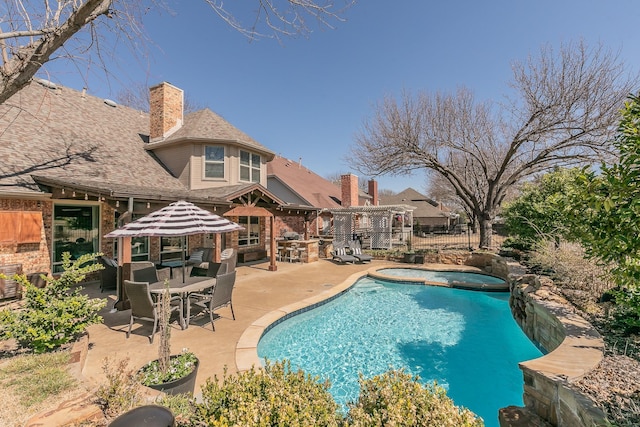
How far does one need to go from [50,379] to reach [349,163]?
52.0 ft

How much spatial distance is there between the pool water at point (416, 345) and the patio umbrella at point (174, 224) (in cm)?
276

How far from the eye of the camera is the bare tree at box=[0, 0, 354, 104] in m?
4.26

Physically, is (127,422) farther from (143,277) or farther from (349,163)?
(349,163)

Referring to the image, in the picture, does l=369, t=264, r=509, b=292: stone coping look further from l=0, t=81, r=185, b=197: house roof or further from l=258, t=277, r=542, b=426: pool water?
l=0, t=81, r=185, b=197: house roof

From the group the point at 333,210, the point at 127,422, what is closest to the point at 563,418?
the point at 127,422

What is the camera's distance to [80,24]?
14.7 feet

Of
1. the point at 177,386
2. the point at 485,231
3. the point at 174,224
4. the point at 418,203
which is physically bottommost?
the point at 177,386

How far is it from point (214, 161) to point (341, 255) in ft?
26.3

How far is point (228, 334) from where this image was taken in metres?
5.66

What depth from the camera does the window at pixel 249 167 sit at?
14.1 meters

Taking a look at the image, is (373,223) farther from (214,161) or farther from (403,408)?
(403,408)

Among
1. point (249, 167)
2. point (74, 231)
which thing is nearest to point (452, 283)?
point (249, 167)

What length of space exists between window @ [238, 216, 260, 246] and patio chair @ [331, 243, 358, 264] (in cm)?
468

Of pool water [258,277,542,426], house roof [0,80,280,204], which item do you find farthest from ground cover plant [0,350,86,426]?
house roof [0,80,280,204]
